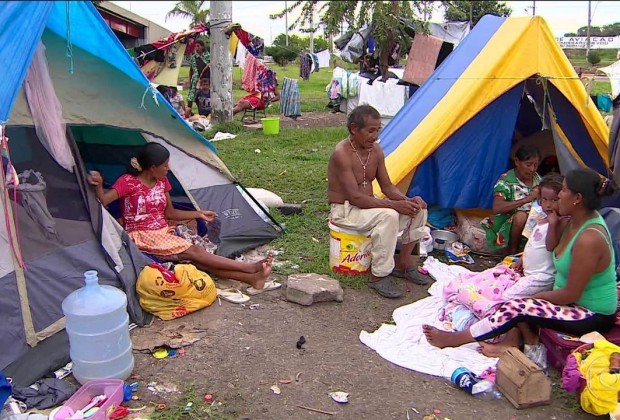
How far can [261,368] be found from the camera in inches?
128

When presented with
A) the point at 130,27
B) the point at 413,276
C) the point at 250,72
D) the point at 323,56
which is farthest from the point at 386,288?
the point at 130,27

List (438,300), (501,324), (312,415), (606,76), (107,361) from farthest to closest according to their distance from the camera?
(606,76), (438,300), (501,324), (107,361), (312,415)

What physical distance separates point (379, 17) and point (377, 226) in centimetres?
898

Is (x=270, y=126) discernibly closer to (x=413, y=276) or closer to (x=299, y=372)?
(x=413, y=276)

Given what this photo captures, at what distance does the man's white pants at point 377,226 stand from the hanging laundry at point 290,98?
27.3ft

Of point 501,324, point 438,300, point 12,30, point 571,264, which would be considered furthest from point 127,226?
point 571,264

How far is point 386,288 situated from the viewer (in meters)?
4.24

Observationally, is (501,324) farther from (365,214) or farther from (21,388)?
(21,388)

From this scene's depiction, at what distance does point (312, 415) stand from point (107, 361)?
3.69ft

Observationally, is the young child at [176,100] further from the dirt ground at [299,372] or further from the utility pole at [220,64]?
the dirt ground at [299,372]

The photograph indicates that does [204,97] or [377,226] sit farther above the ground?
[204,97]

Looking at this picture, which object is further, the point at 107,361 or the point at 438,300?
the point at 438,300

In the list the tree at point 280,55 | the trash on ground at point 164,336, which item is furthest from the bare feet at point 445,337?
the tree at point 280,55

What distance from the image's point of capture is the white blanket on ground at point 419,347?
130 inches
